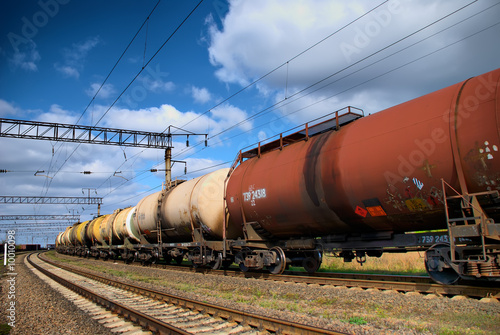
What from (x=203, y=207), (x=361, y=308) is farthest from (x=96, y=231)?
(x=361, y=308)

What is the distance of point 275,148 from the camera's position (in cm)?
1272

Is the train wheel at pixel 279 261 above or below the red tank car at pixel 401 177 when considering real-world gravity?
below

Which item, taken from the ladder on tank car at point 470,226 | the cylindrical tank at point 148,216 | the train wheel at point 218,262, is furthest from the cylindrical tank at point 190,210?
the ladder on tank car at point 470,226

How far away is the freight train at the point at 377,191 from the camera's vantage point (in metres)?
6.83

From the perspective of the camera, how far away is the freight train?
22.4 feet

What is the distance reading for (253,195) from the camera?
12.2 meters

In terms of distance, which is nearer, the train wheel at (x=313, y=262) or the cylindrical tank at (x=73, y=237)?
the train wheel at (x=313, y=262)

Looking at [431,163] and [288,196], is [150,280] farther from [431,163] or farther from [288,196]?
[431,163]

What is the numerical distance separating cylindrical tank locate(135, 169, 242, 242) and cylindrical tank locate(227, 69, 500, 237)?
3.63 meters

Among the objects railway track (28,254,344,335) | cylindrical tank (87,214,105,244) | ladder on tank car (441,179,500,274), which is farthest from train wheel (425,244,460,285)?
cylindrical tank (87,214,105,244)

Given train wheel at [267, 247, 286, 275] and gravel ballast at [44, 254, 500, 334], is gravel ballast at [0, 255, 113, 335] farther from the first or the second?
train wheel at [267, 247, 286, 275]

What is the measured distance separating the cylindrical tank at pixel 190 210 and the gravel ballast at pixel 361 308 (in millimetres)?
4443

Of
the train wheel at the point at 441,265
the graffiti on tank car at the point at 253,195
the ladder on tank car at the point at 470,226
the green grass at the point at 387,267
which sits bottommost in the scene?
the green grass at the point at 387,267

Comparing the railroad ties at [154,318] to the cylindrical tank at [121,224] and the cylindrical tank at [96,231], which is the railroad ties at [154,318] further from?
the cylindrical tank at [96,231]
